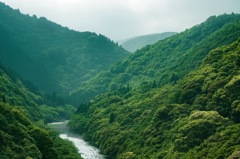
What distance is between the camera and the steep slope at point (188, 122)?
87.3 m

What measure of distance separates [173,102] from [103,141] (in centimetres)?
3049

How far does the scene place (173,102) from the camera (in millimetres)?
126500

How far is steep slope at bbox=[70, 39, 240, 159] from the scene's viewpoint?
3438 inches

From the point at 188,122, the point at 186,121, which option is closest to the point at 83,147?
the point at 186,121

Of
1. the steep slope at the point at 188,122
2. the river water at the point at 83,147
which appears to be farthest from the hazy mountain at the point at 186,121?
the river water at the point at 83,147

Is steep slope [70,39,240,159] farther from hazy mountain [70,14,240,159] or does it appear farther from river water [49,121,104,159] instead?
river water [49,121,104,159]

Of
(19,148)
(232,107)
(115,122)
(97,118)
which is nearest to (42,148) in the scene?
(19,148)

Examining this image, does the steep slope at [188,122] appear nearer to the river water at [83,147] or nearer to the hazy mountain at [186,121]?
the hazy mountain at [186,121]

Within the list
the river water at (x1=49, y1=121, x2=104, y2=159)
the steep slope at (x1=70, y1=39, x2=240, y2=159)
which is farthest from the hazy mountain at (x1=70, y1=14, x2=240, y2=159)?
the river water at (x1=49, y1=121, x2=104, y2=159)

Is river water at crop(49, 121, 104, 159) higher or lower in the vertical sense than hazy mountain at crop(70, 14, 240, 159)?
lower

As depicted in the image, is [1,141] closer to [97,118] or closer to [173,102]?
[173,102]

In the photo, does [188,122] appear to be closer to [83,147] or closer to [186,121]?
[186,121]

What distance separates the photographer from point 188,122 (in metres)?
100

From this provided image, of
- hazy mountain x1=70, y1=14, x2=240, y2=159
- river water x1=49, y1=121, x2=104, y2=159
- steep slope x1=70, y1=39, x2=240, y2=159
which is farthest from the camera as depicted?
river water x1=49, y1=121, x2=104, y2=159
